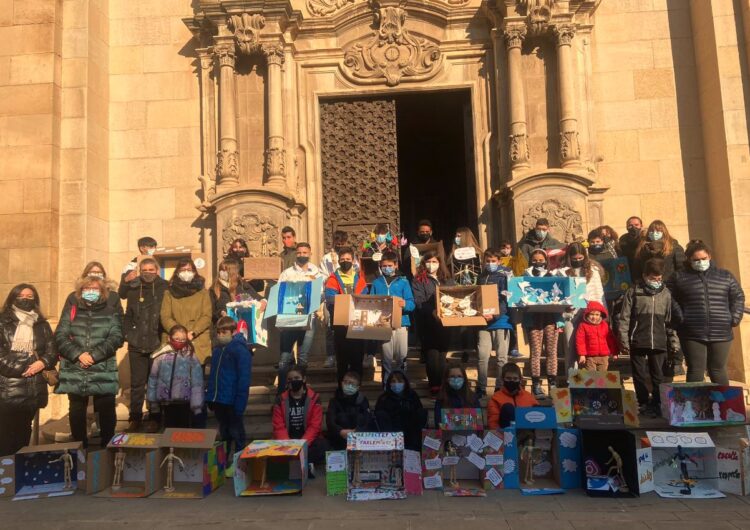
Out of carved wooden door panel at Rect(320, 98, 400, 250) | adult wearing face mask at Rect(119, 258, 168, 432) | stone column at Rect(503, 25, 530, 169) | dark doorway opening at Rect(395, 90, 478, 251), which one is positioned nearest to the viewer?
adult wearing face mask at Rect(119, 258, 168, 432)

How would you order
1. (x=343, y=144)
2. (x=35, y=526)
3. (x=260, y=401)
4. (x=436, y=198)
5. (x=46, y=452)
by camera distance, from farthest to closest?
(x=436, y=198)
(x=343, y=144)
(x=260, y=401)
(x=46, y=452)
(x=35, y=526)

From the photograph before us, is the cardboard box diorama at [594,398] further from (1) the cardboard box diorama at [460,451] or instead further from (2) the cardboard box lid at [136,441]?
(2) the cardboard box lid at [136,441]

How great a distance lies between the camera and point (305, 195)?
11000 millimetres

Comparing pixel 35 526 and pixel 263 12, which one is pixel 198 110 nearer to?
pixel 263 12

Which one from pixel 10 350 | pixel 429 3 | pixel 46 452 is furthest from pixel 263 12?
pixel 46 452

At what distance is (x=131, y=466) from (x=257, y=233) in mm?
4823

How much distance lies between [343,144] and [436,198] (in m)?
7.13

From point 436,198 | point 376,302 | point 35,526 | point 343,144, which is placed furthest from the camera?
point 436,198

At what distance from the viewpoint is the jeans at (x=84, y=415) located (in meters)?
6.68

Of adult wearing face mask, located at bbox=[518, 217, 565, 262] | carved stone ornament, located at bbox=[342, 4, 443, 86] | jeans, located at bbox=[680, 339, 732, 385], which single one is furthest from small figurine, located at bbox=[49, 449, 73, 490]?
carved stone ornament, located at bbox=[342, 4, 443, 86]

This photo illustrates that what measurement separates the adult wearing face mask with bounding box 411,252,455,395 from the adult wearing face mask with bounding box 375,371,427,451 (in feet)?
3.72

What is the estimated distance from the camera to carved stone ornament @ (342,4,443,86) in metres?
11.1

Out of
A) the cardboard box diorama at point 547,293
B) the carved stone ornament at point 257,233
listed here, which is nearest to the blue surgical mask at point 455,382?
the cardboard box diorama at point 547,293

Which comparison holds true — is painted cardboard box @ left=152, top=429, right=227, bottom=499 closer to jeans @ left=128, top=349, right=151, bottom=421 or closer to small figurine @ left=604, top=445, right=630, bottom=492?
jeans @ left=128, top=349, right=151, bottom=421
